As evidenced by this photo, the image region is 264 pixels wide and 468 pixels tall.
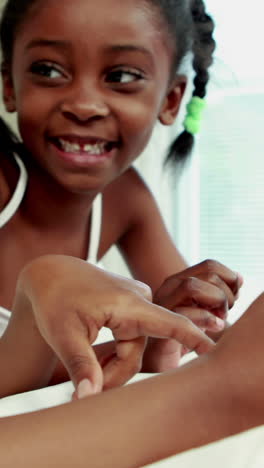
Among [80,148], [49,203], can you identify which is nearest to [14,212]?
[49,203]

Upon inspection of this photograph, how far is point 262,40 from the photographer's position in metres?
1.78

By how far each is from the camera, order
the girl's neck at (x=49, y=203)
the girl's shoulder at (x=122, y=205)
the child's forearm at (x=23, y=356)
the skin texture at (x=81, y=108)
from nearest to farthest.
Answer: the child's forearm at (x=23, y=356) → the skin texture at (x=81, y=108) → the girl's neck at (x=49, y=203) → the girl's shoulder at (x=122, y=205)

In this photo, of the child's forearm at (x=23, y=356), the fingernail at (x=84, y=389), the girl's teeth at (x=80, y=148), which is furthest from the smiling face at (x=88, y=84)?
the fingernail at (x=84, y=389)

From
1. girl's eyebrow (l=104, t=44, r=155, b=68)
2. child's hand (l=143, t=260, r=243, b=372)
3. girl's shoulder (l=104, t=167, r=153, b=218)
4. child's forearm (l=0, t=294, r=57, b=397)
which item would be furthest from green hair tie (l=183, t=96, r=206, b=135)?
child's forearm (l=0, t=294, r=57, b=397)

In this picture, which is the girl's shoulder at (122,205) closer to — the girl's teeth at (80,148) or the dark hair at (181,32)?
the dark hair at (181,32)

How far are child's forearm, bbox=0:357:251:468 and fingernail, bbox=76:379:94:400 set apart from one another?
1cm

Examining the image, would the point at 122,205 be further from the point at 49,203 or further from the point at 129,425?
the point at 129,425

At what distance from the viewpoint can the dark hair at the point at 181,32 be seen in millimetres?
936

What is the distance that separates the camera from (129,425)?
42cm

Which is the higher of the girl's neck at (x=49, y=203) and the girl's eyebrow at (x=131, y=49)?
the girl's eyebrow at (x=131, y=49)

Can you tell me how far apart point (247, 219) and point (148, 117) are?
100 cm

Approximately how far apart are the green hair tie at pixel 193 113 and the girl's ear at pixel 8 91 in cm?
30

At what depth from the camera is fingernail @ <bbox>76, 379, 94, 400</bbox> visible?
46 cm

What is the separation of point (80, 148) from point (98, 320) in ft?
1.52
